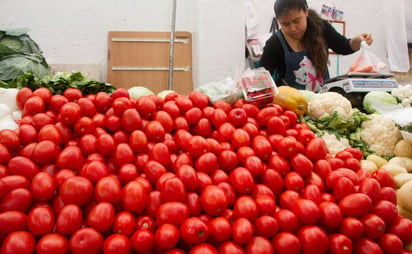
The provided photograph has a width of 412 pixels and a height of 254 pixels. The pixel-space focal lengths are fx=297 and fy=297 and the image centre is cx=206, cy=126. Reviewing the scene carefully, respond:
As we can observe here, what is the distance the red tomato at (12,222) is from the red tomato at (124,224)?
337 millimetres

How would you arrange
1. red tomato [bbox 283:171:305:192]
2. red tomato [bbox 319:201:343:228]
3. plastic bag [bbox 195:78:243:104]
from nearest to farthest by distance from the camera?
red tomato [bbox 319:201:343:228]
red tomato [bbox 283:171:305:192]
plastic bag [bbox 195:78:243:104]

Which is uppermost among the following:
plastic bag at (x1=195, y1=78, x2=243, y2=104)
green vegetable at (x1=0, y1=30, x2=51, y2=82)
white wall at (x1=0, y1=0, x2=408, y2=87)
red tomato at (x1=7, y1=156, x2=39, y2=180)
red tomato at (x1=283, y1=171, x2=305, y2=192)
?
white wall at (x1=0, y1=0, x2=408, y2=87)

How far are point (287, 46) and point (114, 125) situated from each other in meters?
2.66

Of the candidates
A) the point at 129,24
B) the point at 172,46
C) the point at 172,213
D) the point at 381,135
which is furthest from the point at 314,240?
the point at 129,24

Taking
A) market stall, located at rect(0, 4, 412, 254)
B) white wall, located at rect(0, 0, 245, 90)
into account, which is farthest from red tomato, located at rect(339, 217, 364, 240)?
white wall, located at rect(0, 0, 245, 90)

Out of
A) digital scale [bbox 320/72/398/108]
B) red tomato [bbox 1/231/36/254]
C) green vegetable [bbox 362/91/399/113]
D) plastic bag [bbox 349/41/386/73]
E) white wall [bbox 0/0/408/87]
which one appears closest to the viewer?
red tomato [bbox 1/231/36/254]

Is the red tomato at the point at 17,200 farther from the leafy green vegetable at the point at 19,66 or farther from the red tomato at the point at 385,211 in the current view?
the leafy green vegetable at the point at 19,66

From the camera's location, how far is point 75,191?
3.88 ft

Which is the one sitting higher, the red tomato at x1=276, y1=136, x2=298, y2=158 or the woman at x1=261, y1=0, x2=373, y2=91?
the woman at x1=261, y1=0, x2=373, y2=91

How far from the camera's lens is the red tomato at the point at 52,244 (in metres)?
1.05

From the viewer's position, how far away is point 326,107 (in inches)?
86.8

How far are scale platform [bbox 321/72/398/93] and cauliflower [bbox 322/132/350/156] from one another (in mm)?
814

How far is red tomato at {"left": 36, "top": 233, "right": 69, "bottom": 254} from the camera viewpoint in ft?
3.44

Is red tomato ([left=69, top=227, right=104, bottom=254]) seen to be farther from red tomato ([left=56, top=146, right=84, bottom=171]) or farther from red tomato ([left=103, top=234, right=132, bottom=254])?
red tomato ([left=56, top=146, right=84, bottom=171])
